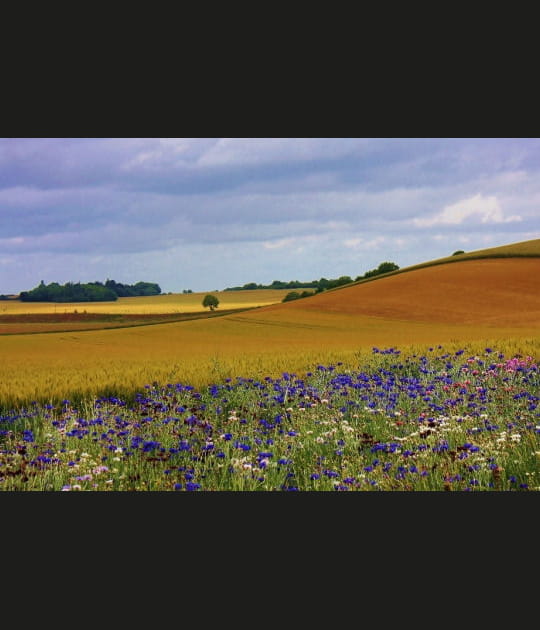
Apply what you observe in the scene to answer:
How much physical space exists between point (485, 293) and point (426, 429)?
1251 inches

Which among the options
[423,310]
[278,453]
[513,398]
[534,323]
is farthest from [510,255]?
[278,453]

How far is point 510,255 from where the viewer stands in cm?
4834

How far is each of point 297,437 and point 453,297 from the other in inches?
1213

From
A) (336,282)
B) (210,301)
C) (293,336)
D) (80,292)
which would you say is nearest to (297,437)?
(293,336)

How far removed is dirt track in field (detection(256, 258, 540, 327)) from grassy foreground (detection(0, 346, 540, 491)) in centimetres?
1852

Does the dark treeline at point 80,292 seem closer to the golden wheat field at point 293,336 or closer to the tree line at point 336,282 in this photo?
the golden wheat field at point 293,336

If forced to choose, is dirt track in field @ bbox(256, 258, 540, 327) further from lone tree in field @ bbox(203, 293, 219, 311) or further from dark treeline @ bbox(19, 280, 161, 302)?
lone tree in field @ bbox(203, 293, 219, 311)

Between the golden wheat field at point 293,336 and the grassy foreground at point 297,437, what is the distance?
1.13 metres

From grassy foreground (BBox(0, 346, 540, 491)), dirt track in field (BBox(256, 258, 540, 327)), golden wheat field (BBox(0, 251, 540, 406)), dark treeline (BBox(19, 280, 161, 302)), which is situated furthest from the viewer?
dirt track in field (BBox(256, 258, 540, 327))

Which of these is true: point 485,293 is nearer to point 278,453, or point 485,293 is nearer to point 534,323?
point 534,323

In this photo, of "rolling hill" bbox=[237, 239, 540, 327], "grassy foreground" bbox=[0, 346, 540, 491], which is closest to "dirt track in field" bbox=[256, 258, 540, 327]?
"rolling hill" bbox=[237, 239, 540, 327]

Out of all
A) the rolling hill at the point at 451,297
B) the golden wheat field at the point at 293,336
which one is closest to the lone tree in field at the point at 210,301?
the golden wheat field at the point at 293,336

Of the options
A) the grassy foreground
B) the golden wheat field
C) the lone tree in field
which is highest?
the lone tree in field

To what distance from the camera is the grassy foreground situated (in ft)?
17.4
